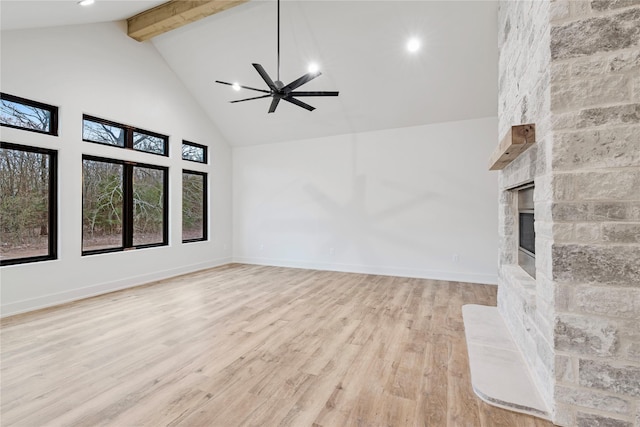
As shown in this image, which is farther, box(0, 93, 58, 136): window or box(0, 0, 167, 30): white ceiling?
→ box(0, 93, 58, 136): window

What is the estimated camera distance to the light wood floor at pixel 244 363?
1834 mm

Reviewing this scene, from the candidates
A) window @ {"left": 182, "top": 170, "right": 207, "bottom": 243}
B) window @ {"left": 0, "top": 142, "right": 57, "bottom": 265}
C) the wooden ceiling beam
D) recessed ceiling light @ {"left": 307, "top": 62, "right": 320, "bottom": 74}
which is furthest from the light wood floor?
the wooden ceiling beam

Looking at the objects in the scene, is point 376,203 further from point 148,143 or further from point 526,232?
point 148,143

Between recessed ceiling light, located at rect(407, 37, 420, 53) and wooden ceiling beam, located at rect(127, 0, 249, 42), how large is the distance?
2.40m

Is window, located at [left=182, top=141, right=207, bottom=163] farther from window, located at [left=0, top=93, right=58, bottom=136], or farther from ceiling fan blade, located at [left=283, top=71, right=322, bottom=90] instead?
ceiling fan blade, located at [left=283, top=71, right=322, bottom=90]

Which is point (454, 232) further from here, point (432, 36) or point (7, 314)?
point (7, 314)

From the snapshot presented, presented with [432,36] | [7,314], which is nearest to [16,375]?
[7,314]

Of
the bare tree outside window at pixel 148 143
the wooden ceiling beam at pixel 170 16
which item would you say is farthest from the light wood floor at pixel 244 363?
the wooden ceiling beam at pixel 170 16

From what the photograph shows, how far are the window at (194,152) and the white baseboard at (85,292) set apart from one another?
2.28 metres

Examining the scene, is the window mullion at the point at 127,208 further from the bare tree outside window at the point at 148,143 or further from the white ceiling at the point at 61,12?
the white ceiling at the point at 61,12

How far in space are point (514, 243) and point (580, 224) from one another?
1.62 m

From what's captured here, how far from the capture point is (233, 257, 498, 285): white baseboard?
5211mm

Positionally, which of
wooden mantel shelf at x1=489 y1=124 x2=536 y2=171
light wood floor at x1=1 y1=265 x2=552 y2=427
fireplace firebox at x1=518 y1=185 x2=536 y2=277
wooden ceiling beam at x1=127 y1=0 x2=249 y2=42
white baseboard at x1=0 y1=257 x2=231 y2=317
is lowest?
light wood floor at x1=1 y1=265 x2=552 y2=427

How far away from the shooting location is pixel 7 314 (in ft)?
11.7
